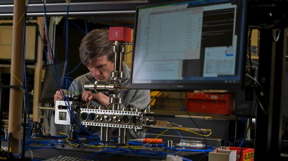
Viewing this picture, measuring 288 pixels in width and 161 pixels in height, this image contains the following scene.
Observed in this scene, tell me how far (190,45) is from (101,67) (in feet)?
3.80

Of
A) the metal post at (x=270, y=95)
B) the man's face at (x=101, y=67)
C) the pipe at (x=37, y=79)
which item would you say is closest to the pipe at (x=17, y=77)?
the man's face at (x=101, y=67)

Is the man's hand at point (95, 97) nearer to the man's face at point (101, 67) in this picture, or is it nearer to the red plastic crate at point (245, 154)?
the man's face at point (101, 67)

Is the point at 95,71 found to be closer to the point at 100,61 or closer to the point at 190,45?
the point at 100,61

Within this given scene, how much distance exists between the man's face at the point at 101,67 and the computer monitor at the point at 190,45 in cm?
95

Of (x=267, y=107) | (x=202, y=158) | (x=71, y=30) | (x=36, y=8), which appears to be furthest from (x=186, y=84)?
(x=71, y=30)

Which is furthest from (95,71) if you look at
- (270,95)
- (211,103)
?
(211,103)

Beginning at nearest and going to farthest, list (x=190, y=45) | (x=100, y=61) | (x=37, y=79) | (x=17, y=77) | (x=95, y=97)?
→ (x=190, y=45) < (x=17, y=77) < (x=95, y=97) < (x=100, y=61) < (x=37, y=79)

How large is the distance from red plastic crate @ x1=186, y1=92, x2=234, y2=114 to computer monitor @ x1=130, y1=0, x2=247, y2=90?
263 cm

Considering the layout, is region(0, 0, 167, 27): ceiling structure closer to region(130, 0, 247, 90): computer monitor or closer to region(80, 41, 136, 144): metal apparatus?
region(80, 41, 136, 144): metal apparatus

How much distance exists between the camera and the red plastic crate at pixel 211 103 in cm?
403

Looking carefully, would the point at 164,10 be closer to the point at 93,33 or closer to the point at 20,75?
the point at 20,75

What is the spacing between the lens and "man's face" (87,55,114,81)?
7.95 feet

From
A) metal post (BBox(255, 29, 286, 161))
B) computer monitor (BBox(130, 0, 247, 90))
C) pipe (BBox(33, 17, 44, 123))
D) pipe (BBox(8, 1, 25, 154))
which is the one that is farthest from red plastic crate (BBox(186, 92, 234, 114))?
metal post (BBox(255, 29, 286, 161))

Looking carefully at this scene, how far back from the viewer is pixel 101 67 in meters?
2.45
